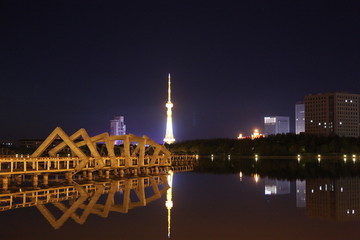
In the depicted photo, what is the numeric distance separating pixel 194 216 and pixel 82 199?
25.3 ft

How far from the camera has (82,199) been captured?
2603cm

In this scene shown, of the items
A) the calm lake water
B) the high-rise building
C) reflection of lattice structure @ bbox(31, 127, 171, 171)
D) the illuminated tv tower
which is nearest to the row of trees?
the illuminated tv tower

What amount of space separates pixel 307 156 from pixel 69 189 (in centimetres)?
8156

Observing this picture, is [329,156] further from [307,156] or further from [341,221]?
[341,221]

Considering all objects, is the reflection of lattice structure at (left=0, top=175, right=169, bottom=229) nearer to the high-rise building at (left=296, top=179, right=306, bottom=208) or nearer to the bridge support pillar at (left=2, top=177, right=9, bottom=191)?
the bridge support pillar at (left=2, top=177, right=9, bottom=191)

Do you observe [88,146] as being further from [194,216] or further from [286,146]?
[286,146]

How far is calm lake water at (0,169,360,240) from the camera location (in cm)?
1712

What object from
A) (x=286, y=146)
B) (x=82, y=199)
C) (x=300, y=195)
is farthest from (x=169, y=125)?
(x=82, y=199)

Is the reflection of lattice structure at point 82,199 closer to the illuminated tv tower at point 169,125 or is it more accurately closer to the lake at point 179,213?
the lake at point 179,213

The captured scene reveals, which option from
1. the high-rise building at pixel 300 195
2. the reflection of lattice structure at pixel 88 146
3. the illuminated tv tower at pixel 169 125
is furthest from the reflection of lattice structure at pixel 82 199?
the illuminated tv tower at pixel 169 125

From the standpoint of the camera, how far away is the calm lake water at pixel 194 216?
1712 centimetres

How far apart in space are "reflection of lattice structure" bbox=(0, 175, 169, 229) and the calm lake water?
5cm

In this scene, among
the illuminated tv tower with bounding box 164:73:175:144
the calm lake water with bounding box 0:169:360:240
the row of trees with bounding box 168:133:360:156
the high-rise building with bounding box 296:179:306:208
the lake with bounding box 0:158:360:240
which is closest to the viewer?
the calm lake water with bounding box 0:169:360:240

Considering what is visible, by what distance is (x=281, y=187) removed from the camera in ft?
115
